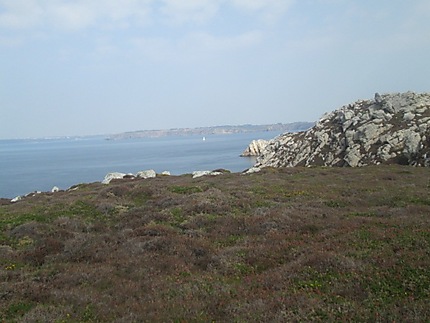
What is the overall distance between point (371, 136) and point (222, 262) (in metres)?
54.3

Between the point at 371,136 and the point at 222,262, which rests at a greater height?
the point at 371,136

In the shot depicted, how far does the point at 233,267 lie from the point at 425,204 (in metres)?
13.9

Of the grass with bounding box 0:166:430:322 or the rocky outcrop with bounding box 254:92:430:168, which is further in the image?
the rocky outcrop with bounding box 254:92:430:168

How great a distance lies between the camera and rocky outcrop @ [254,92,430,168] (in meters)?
52.6

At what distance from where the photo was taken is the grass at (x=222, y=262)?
8797 mm

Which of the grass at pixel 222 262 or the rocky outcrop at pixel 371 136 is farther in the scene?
the rocky outcrop at pixel 371 136

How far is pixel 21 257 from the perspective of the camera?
15016mm

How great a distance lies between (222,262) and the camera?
1284 cm

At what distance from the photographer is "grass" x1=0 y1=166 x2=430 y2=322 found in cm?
880

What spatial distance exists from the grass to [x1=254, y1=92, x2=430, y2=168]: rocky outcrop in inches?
1296

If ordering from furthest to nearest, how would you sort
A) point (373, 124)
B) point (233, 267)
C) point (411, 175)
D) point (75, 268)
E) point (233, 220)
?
point (373, 124) < point (411, 175) < point (233, 220) < point (75, 268) < point (233, 267)

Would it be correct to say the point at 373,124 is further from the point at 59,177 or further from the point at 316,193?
the point at 59,177

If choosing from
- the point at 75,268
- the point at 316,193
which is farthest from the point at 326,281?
the point at 316,193

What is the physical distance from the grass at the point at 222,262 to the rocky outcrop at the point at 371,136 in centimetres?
3291
